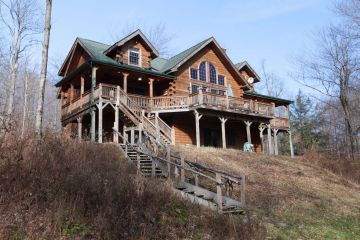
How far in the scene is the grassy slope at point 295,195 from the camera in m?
10.8

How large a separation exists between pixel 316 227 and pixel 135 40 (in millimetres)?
21105

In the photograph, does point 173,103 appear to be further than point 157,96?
No

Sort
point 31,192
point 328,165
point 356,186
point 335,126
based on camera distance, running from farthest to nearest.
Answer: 1. point 335,126
2. point 328,165
3. point 356,186
4. point 31,192

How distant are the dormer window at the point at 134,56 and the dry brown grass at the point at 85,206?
17.0 metres

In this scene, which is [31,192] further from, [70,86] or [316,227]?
[70,86]

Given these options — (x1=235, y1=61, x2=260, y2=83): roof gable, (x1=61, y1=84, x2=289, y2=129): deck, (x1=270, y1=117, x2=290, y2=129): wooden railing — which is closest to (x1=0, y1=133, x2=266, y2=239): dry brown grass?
(x1=61, y1=84, x2=289, y2=129): deck

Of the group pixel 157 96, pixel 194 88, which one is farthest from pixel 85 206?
pixel 194 88

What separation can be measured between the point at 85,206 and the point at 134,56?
67.9 ft

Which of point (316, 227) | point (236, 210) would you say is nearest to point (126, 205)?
point (236, 210)

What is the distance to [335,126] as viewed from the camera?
53.8 metres

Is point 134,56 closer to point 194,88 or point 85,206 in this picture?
point 194,88

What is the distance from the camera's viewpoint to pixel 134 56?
27.8 m

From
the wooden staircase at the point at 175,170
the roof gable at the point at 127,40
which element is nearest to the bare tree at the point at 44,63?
the wooden staircase at the point at 175,170

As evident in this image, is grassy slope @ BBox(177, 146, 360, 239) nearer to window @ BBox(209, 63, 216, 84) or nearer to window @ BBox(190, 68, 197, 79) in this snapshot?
window @ BBox(190, 68, 197, 79)
